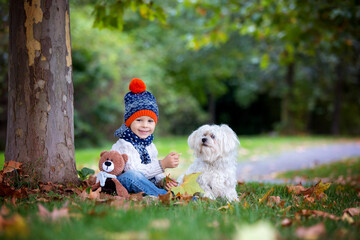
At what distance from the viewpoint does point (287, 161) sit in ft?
33.3

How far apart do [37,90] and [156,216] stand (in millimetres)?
1858

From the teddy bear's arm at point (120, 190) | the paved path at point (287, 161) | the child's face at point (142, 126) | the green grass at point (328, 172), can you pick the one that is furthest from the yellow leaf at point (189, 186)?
the green grass at point (328, 172)

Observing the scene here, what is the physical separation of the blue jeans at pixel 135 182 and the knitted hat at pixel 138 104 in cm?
56

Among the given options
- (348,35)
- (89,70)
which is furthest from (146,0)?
(89,70)

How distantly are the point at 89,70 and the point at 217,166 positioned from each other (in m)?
9.83

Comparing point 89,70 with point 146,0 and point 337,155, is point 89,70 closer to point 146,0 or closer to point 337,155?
point 146,0

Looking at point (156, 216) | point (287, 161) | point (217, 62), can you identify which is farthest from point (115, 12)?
point (217, 62)

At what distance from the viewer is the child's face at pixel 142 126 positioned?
343 cm

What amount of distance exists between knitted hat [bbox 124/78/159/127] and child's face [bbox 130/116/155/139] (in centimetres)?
4

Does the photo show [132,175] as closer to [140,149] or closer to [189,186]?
[140,149]

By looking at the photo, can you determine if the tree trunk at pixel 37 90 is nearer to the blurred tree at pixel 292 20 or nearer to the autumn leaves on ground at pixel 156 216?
the autumn leaves on ground at pixel 156 216

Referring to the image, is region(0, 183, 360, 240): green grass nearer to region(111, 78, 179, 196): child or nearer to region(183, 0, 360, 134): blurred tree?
region(111, 78, 179, 196): child

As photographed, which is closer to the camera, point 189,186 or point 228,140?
point 189,186

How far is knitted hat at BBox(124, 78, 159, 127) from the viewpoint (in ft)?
11.1
